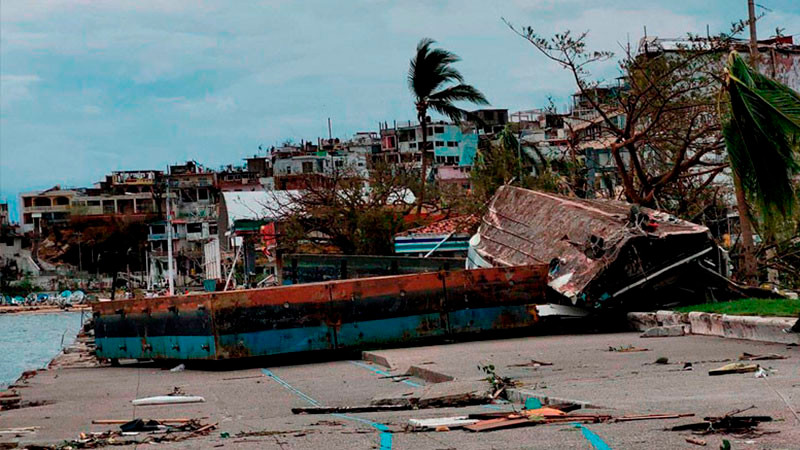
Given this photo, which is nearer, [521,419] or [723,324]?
[521,419]

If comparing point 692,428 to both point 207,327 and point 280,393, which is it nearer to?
point 280,393

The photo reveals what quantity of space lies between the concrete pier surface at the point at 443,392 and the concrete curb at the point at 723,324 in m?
0.23

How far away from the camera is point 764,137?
15305 mm

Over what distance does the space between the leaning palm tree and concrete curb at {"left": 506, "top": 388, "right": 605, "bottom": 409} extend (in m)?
6.87

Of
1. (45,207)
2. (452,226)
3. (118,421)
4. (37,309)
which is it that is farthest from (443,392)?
(45,207)

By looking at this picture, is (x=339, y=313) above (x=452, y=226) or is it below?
below

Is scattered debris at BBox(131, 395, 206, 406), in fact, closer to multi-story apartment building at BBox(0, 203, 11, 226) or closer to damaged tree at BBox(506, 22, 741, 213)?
damaged tree at BBox(506, 22, 741, 213)

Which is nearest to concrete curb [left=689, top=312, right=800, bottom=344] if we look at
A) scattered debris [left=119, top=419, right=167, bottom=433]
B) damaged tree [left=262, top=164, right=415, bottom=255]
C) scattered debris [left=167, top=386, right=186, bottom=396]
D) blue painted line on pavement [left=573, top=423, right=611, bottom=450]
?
blue painted line on pavement [left=573, top=423, right=611, bottom=450]

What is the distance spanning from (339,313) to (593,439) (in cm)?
1041

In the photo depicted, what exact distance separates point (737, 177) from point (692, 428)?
9335mm

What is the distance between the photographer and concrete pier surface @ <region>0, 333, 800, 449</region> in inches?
302

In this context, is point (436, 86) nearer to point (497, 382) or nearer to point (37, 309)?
point (497, 382)

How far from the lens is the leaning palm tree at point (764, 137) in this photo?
1520 cm

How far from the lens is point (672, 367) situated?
11.7 meters
